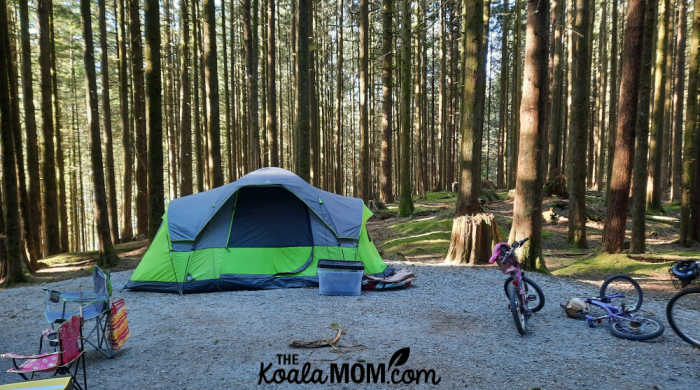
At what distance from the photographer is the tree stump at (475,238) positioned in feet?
28.1

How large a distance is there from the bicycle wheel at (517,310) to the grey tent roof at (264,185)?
3468 mm

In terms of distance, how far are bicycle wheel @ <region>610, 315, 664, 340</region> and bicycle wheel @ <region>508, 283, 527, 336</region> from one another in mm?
973

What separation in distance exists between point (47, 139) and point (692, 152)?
59.7ft

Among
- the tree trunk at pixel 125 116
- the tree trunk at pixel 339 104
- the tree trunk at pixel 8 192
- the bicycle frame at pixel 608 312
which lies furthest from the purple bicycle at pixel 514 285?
the tree trunk at pixel 339 104

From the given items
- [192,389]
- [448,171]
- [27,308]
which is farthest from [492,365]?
[448,171]

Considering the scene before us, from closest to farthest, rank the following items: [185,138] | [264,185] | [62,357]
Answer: [62,357]
[264,185]
[185,138]

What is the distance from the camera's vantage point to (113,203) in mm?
16828

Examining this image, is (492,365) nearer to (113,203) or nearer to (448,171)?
(113,203)

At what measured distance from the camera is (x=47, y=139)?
517 inches

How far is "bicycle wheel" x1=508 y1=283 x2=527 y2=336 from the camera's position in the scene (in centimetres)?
460

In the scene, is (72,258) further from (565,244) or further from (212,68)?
(565,244)

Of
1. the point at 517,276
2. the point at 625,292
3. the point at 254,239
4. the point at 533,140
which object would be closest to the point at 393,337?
the point at 517,276

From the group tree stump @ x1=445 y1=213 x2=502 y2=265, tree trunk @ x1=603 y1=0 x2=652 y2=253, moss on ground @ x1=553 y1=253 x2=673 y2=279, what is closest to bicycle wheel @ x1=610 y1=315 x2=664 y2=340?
moss on ground @ x1=553 y1=253 x2=673 y2=279

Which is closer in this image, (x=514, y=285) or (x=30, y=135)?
(x=514, y=285)
